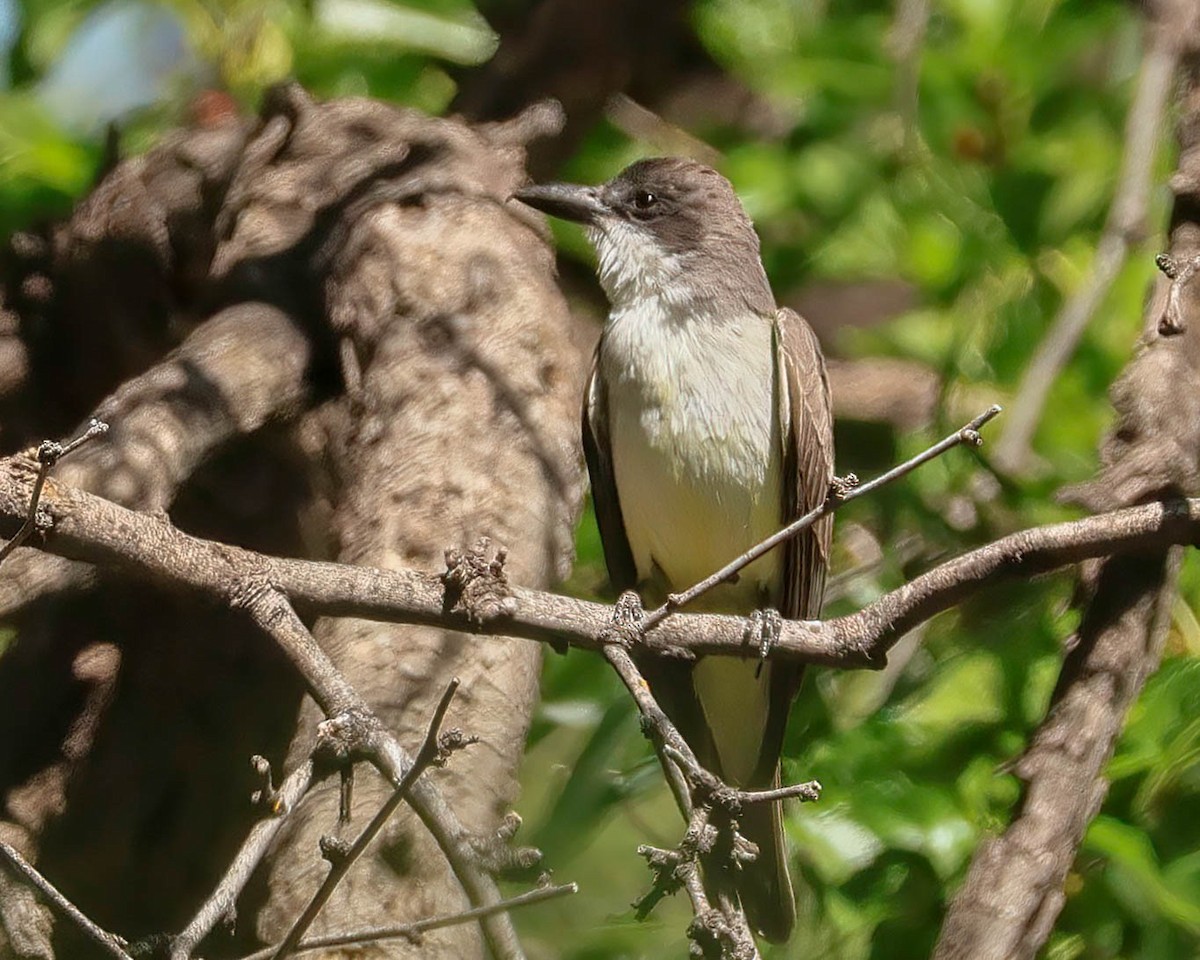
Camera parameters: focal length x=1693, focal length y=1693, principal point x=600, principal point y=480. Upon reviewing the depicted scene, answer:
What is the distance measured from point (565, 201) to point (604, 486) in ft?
2.77

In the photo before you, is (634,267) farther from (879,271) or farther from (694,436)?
A: (879,271)

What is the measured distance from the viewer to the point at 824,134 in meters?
5.87

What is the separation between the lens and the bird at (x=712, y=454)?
4.53m

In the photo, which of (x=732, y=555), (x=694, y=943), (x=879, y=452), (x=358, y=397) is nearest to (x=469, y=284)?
(x=358, y=397)

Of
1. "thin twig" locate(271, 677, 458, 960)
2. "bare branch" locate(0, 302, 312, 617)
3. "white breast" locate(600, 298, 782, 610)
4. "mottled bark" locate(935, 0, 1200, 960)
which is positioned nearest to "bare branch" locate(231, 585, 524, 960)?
"thin twig" locate(271, 677, 458, 960)

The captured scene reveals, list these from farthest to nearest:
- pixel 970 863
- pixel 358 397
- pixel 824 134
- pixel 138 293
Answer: pixel 824 134 → pixel 138 293 → pixel 358 397 → pixel 970 863

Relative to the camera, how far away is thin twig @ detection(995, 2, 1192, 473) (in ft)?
16.2

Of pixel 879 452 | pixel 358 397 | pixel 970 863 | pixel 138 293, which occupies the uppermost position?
pixel 879 452

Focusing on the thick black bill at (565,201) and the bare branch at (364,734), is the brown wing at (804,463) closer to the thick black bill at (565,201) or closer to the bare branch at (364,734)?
the thick black bill at (565,201)

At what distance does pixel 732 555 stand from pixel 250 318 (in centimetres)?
145

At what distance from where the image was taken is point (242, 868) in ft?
7.39

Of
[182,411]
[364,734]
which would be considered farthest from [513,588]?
[182,411]

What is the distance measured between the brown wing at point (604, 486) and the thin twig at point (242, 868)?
8.00 ft

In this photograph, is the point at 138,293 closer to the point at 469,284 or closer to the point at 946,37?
the point at 469,284
